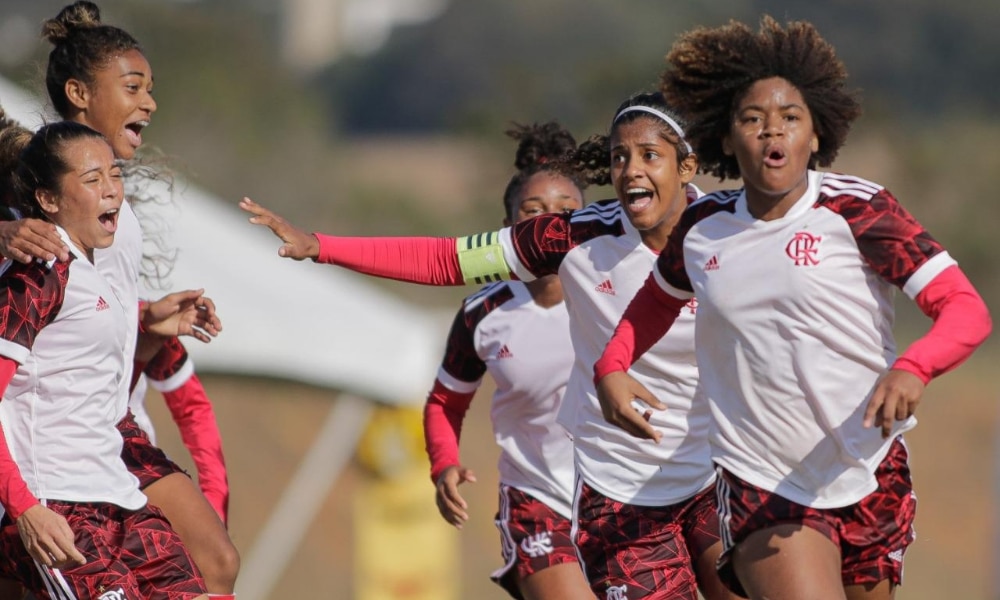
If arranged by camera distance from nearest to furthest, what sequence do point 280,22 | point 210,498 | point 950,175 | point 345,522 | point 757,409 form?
point 757,409 < point 210,498 < point 345,522 < point 950,175 < point 280,22

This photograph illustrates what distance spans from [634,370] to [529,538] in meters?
0.81

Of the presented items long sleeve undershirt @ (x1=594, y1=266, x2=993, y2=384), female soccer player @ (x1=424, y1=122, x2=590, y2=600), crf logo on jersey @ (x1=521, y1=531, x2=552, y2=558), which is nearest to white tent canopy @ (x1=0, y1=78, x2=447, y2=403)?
female soccer player @ (x1=424, y1=122, x2=590, y2=600)

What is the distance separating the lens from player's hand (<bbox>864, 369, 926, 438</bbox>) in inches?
151

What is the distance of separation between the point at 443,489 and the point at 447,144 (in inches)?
1516

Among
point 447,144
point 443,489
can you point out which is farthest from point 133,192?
point 447,144

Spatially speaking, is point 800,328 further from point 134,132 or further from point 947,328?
point 134,132

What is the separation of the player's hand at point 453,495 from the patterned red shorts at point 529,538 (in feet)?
0.62

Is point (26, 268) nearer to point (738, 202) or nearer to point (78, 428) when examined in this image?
point (78, 428)

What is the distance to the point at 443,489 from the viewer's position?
5566 mm

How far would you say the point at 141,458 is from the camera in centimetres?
488

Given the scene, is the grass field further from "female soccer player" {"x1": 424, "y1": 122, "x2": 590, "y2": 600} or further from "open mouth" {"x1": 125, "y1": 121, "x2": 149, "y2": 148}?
"open mouth" {"x1": 125, "y1": 121, "x2": 149, "y2": 148}

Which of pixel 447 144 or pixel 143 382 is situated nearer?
pixel 143 382

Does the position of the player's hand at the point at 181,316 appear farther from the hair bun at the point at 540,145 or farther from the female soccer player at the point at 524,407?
the hair bun at the point at 540,145

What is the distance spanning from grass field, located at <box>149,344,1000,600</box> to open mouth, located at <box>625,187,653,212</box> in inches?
189
